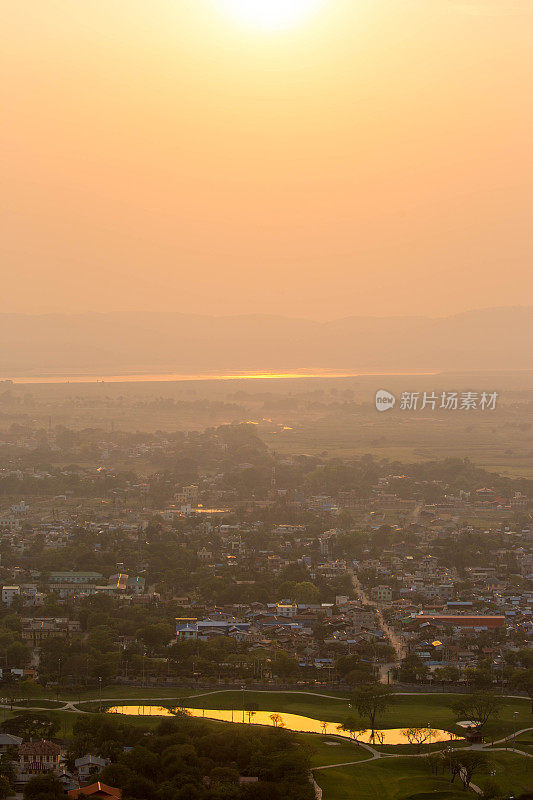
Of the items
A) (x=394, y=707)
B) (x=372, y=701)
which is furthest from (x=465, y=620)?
(x=372, y=701)

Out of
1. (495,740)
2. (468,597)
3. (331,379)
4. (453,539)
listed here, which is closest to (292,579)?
(468,597)

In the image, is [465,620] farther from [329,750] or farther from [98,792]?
[98,792]

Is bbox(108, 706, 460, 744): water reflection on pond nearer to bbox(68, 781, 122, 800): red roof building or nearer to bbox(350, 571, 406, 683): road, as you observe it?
bbox(350, 571, 406, 683): road

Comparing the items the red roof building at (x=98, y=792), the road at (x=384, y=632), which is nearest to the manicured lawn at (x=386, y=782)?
the red roof building at (x=98, y=792)

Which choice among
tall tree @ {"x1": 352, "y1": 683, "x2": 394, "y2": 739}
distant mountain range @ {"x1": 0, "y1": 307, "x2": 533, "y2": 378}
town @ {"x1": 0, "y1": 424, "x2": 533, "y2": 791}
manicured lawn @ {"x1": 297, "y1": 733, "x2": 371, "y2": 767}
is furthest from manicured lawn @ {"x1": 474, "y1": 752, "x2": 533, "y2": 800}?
distant mountain range @ {"x1": 0, "y1": 307, "x2": 533, "y2": 378}

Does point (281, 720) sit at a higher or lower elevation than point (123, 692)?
lower

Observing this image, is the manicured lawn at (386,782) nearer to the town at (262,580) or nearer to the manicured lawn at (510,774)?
the manicured lawn at (510,774)
